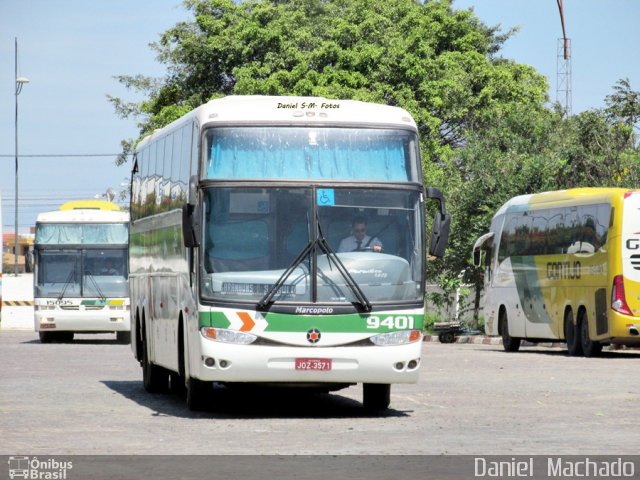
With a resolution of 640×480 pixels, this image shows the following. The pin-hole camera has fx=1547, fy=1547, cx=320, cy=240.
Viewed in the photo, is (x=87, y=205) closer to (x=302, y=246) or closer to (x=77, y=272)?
(x=77, y=272)

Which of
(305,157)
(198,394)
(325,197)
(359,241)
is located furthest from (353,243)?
(198,394)

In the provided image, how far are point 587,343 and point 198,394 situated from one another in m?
16.5

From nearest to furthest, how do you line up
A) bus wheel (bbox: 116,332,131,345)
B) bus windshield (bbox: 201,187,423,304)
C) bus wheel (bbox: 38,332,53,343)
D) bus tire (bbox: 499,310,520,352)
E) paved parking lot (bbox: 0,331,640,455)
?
paved parking lot (bbox: 0,331,640,455), bus windshield (bbox: 201,187,423,304), bus tire (bbox: 499,310,520,352), bus wheel (bbox: 38,332,53,343), bus wheel (bbox: 116,332,131,345)

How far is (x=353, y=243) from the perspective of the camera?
16.8 m

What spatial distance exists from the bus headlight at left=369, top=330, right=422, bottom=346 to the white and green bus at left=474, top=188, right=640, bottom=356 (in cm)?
1500

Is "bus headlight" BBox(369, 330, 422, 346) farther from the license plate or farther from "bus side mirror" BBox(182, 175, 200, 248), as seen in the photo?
"bus side mirror" BBox(182, 175, 200, 248)

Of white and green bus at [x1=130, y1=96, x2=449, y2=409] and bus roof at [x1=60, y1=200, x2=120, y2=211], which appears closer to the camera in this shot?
white and green bus at [x1=130, y1=96, x2=449, y2=409]

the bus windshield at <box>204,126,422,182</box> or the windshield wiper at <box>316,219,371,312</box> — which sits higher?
the bus windshield at <box>204,126,422,182</box>

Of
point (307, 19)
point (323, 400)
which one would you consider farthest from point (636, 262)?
point (307, 19)

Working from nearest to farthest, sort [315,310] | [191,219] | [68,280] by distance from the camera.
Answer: [315,310], [191,219], [68,280]

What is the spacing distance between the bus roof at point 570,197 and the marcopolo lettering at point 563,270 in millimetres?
1351

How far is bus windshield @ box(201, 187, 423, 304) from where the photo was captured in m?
16.5

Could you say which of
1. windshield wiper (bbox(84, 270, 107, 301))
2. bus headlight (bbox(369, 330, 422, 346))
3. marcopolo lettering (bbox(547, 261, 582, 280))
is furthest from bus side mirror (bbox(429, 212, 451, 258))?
windshield wiper (bbox(84, 270, 107, 301))

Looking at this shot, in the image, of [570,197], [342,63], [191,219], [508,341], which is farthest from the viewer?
[342,63]
